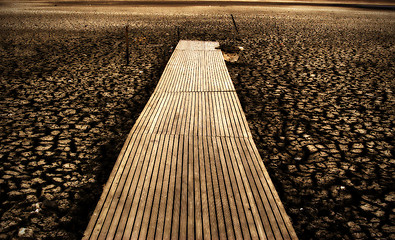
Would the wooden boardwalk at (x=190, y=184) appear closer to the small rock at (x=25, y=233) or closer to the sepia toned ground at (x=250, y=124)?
the sepia toned ground at (x=250, y=124)

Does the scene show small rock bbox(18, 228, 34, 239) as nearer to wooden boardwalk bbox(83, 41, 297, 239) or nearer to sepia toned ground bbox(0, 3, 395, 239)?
sepia toned ground bbox(0, 3, 395, 239)

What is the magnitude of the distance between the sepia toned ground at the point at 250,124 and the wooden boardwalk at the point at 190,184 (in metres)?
0.28

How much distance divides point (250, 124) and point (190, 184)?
193 centimetres

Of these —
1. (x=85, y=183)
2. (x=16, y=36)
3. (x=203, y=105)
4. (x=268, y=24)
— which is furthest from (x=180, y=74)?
(x=268, y=24)

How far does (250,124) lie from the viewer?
4273 mm

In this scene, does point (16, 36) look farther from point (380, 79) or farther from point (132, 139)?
point (380, 79)

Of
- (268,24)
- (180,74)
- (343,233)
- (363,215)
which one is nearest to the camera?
(343,233)

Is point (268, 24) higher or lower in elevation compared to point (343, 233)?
higher

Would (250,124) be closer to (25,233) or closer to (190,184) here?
(190,184)

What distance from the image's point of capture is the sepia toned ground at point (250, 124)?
2.61 m

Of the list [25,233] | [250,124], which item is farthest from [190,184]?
[250,124]

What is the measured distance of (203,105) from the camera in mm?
4602

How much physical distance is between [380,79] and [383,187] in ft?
15.3

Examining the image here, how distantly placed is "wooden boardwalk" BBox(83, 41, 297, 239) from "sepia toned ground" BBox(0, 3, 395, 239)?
0.93 feet
